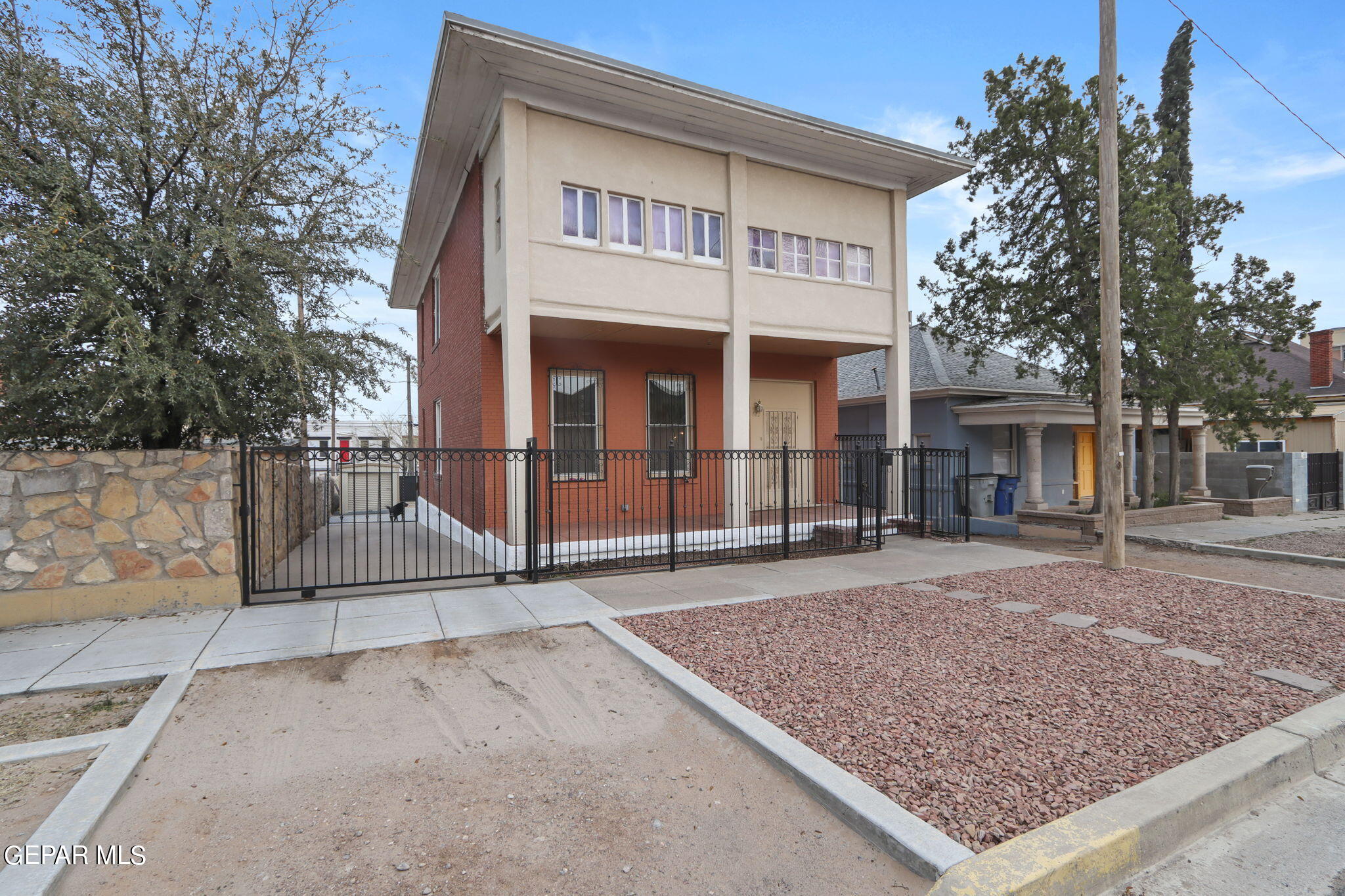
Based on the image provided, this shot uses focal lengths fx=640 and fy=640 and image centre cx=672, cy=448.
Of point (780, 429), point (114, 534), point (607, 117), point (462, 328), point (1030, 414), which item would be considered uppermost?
point (607, 117)

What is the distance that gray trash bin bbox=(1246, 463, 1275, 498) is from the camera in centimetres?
1759

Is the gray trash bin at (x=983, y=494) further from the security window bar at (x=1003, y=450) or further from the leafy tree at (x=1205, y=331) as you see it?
the leafy tree at (x=1205, y=331)

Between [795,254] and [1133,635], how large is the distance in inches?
338

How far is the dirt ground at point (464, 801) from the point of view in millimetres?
2615

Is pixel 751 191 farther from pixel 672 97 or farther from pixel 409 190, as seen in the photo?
pixel 409 190

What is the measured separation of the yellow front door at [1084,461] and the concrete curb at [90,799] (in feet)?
72.0

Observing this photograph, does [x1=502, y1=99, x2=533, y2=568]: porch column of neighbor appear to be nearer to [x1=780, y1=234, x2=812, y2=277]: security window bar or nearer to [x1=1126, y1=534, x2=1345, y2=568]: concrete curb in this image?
[x1=780, y1=234, x2=812, y2=277]: security window bar

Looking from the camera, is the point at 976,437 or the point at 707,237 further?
the point at 976,437

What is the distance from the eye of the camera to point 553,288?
384 inches

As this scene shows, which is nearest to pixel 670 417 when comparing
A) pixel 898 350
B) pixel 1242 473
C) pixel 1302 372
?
pixel 898 350

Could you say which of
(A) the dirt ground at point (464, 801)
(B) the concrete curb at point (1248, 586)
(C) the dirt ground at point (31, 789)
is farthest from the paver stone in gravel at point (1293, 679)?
(C) the dirt ground at point (31, 789)

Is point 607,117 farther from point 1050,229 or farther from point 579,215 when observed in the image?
point 1050,229

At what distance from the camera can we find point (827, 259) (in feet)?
41.5

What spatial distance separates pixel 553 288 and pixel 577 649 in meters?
6.03
